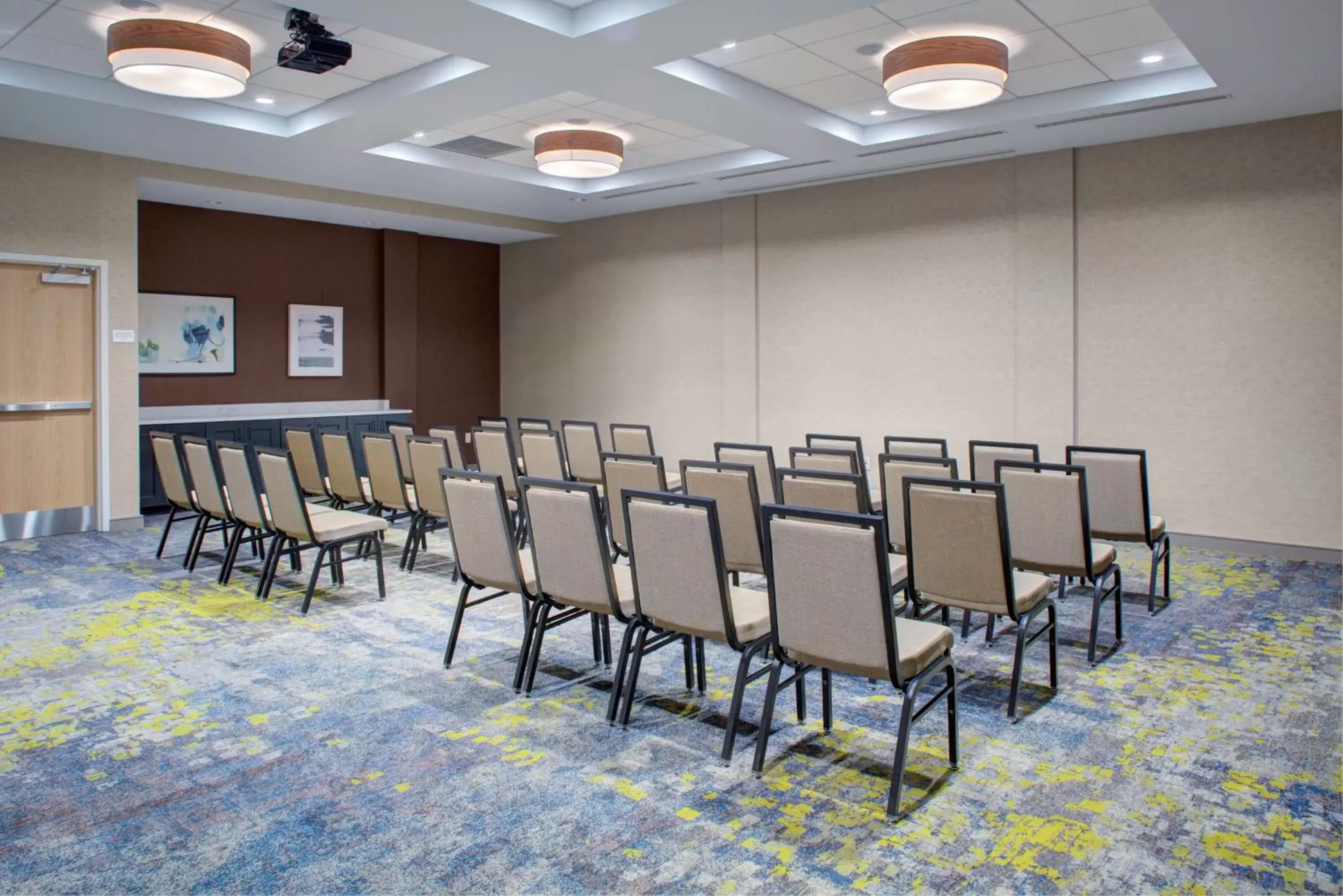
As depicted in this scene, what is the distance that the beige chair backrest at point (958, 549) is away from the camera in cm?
371

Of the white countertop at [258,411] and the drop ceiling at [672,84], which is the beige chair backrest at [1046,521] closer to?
the drop ceiling at [672,84]

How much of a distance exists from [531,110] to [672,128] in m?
1.25

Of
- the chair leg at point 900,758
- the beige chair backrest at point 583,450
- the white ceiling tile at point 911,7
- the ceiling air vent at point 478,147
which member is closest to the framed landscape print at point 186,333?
the ceiling air vent at point 478,147

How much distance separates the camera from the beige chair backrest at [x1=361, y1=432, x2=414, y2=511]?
6488mm

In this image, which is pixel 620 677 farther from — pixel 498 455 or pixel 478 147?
pixel 478 147

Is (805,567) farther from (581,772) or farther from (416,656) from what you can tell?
(416,656)

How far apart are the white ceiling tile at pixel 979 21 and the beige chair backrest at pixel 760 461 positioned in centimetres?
265

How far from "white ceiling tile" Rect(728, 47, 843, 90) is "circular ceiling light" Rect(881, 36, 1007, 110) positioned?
0.53 meters

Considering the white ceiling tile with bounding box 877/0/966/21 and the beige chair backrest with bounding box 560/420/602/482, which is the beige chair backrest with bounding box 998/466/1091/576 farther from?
the beige chair backrest with bounding box 560/420/602/482

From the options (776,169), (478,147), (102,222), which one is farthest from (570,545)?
(102,222)

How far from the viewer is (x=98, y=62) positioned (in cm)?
627

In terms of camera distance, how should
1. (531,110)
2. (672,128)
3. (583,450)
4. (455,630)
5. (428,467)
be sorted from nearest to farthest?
(455,630)
(428,467)
(531,110)
(583,450)
(672,128)

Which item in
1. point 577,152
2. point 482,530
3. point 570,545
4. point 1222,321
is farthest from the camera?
point 577,152

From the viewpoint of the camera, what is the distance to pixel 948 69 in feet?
18.7
